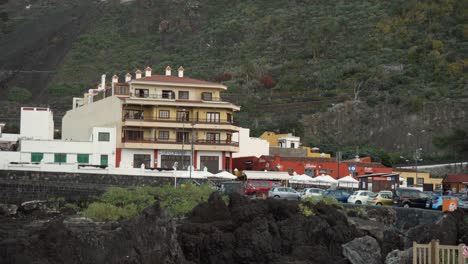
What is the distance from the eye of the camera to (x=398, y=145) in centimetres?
11675

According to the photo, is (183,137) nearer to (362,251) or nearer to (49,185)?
(49,185)

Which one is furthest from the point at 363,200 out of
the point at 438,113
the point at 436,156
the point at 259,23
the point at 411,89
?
the point at 259,23

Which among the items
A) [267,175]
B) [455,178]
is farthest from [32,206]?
[455,178]

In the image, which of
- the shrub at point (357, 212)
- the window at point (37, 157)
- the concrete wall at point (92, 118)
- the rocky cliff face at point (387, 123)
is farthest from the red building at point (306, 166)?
the rocky cliff face at point (387, 123)

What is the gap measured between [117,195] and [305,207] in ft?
39.9

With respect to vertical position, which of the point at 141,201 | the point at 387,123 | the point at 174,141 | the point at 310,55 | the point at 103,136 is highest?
the point at 310,55

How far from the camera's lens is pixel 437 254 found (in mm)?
31438

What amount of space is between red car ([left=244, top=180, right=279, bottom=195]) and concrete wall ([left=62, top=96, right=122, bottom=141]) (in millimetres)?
13197

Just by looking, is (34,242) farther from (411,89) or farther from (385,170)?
(411,89)

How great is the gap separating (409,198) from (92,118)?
30.2m

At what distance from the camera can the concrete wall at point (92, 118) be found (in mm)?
77750

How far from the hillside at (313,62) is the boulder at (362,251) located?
73.9m

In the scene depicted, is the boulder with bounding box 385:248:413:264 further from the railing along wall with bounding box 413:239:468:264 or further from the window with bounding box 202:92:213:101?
the window with bounding box 202:92:213:101

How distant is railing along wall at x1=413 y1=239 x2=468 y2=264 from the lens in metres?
31.5
